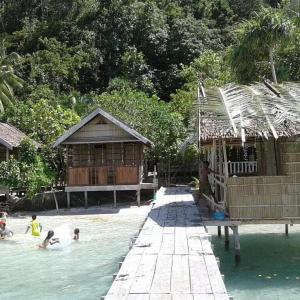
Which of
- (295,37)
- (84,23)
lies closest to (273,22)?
(295,37)

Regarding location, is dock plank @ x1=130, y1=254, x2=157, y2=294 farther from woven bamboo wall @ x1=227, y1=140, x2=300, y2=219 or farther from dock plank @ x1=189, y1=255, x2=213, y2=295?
woven bamboo wall @ x1=227, y1=140, x2=300, y2=219

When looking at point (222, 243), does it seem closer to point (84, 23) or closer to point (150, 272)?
point (150, 272)

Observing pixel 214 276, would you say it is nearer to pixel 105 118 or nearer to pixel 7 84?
pixel 105 118

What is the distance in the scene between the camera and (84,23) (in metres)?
49.6

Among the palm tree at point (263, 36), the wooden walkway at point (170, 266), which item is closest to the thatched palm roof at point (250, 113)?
the wooden walkway at point (170, 266)

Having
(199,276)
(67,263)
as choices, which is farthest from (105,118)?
(199,276)

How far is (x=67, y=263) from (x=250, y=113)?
6522 millimetres

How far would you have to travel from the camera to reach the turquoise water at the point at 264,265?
10469 mm

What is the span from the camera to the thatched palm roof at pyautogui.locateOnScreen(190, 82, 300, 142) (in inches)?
447

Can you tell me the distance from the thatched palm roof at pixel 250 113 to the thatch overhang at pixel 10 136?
13.3m

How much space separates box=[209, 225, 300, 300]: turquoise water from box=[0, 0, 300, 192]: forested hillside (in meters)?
14.8

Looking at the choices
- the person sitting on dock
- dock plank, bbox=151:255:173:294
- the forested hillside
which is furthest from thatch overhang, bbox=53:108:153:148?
dock plank, bbox=151:255:173:294

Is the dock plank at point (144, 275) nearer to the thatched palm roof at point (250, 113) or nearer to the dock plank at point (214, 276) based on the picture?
the dock plank at point (214, 276)

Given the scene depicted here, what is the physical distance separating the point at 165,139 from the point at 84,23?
83.3 feet
